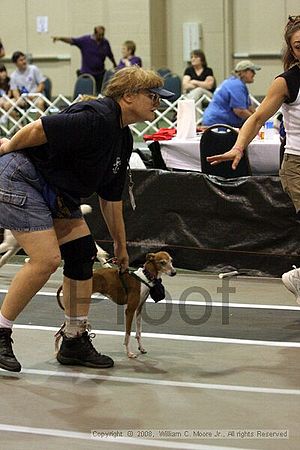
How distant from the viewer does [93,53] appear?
48.6 ft

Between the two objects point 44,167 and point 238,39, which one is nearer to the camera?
point 44,167

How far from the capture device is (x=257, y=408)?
352cm

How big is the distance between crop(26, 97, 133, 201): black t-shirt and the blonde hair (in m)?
0.04

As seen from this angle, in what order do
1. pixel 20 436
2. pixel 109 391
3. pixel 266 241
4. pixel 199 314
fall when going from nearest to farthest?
pixel 20 436 → pixel 109 391 → pixel 199 314 → pixel 266 241

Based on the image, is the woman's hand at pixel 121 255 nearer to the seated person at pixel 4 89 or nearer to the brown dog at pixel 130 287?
the brown dog at pixel 130 287

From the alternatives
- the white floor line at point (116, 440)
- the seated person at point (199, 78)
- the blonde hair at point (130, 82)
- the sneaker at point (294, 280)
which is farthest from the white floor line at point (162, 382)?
the seated person at point (199, 78)

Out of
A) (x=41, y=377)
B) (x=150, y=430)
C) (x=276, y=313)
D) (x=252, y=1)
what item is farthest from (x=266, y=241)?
(x=252, y=1)

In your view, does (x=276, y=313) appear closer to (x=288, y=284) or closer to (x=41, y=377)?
(x=288, y=284)

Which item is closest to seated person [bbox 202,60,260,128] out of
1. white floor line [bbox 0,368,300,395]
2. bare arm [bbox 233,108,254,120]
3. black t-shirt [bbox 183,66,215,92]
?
bare arm [bbox 233,108,254,120]

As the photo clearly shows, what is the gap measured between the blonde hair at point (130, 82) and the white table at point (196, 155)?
3.01m

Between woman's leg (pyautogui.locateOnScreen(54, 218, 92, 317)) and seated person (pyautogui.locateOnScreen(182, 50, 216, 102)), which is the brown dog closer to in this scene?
woman's leg (pyautogui.locateOnScreen(54, 218, 92, 317))

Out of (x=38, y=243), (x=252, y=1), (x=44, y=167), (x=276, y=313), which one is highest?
(x=252, y=1)

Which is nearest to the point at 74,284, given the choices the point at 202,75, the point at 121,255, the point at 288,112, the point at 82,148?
the point at 121,255

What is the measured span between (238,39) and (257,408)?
43.3ft
